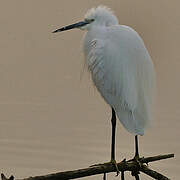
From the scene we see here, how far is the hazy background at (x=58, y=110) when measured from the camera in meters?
6.13

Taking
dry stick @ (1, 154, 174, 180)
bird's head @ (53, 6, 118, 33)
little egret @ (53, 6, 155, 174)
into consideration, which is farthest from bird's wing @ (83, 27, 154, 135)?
dry stick @ (1, 154, 174, 180)

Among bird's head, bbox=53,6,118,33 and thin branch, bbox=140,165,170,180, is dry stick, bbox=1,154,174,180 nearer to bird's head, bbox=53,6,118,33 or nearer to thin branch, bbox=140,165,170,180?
thin branch, bbox=140,165,170,180

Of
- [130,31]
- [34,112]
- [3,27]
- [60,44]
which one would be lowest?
[130,31]

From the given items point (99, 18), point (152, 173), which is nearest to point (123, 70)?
point (99, 18)

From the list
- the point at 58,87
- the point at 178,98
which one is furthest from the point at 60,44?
the point at 178,98

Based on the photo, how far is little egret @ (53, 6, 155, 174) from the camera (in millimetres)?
4102

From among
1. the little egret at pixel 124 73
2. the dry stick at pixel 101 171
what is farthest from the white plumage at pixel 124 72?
the dry stick at pixel 101 171

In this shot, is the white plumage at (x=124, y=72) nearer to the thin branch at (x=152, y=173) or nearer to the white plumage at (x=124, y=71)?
the white plumage at (x=124, y=71)

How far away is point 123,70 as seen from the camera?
4.14 meters

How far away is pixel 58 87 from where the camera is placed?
27.0 feet

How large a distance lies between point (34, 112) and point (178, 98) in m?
1.59

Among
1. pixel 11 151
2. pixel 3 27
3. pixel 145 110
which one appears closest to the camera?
pixel 145 110

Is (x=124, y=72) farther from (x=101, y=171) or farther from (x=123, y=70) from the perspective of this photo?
(x=101, y=171)

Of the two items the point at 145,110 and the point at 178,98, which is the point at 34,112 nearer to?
the point at 178,98
